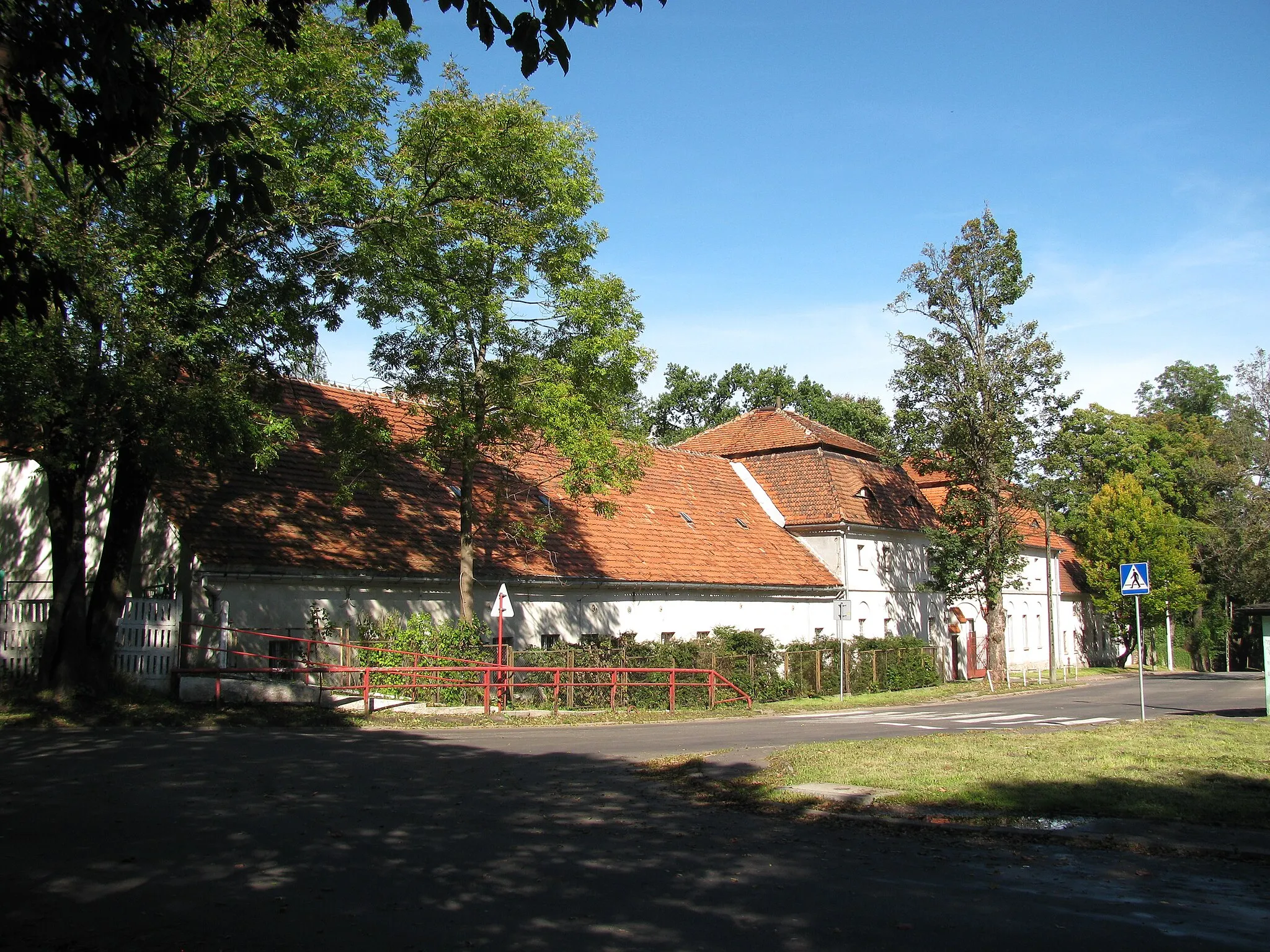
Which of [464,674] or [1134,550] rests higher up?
[1134,550]

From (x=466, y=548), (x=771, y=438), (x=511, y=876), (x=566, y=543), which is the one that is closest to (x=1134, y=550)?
(x=771, y=438)

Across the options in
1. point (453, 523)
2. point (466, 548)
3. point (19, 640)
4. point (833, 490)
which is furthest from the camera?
point (833, 490)

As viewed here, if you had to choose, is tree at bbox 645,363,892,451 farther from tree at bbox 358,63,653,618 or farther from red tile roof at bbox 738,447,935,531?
tree at bbox 358,63,653,618

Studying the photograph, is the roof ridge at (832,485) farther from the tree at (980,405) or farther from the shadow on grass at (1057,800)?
the shadow on grass at (1057,800)

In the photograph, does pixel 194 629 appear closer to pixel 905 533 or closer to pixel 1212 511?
pixel 905 533

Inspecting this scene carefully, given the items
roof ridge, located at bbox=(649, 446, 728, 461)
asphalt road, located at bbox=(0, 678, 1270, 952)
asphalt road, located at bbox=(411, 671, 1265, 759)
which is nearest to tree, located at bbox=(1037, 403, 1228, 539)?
roof ridge, located at bbox=(649, 446, 728, 461)

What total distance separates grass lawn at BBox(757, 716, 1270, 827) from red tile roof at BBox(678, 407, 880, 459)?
26914mm

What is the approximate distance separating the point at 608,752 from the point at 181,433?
840 cm

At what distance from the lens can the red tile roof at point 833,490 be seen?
41312mm

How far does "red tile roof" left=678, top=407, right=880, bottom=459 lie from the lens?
1734 inches

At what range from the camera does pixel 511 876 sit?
24.3ft

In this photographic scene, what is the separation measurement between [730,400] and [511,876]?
67293 millimetres

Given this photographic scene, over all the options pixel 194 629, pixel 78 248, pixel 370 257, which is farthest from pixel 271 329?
pixel 194 629

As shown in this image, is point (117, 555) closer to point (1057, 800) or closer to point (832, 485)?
point (1057, 800)
